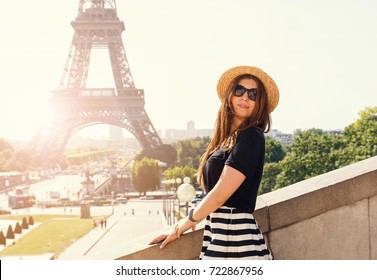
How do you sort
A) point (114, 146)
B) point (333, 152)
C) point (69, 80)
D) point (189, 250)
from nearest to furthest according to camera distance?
point (189, 250) < point (333, 152) < point (69, 80) < point (114, 146)

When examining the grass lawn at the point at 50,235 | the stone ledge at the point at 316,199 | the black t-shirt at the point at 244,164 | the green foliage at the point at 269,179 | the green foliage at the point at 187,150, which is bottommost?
the grass lawn at the point at 50,235

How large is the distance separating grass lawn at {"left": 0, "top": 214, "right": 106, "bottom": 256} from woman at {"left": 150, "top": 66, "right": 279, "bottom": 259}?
14398 mm

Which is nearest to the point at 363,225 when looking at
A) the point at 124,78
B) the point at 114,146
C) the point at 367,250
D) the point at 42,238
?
the point at 367,250

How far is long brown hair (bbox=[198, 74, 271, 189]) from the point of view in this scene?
2334 millimetres

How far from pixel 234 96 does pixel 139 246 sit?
96cm

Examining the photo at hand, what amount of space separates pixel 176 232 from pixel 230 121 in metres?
0.63

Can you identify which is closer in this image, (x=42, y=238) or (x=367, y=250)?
(x=367, y=250)

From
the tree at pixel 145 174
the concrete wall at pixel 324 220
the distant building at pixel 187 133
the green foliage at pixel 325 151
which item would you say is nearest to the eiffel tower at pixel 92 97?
the tree at pixel 145 174

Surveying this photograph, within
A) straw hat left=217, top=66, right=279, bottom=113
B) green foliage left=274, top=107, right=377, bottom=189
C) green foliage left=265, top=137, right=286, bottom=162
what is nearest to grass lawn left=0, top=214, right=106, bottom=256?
green foliage left=274, top=107, right=377, bottom=189

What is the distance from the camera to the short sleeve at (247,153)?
2172 mm

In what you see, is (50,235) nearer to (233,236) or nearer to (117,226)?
(117,226)

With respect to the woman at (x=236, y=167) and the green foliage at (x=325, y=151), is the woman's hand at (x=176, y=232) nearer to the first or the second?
the woman at (x=236, y=167)

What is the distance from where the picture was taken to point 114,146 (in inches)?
4257

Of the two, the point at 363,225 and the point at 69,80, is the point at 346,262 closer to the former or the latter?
the point at 363,225
